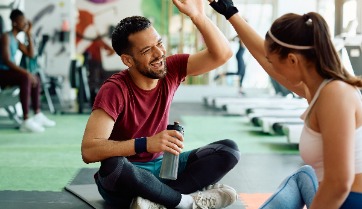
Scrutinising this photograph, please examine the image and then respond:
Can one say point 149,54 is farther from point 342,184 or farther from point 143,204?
point 342,184

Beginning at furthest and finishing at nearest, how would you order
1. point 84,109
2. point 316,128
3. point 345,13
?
1. point 84,109
2. point 345,13
3. point 316,128

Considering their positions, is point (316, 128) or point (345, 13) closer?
point (316, 128)

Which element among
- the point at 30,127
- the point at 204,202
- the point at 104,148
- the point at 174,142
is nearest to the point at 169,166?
the point at 174,142

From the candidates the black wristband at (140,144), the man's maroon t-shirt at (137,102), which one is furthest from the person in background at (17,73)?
the black wristband at (140,144)

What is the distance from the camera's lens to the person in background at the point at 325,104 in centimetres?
144

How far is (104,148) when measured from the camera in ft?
7.80

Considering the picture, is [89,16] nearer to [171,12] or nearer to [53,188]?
[171,12]

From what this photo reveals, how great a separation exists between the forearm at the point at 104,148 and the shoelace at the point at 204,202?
525 mm

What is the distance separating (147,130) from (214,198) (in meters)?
0.50

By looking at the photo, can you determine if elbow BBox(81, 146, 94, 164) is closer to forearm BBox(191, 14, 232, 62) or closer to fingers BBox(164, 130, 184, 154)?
fingers BBox(164, 130, 184, 154)

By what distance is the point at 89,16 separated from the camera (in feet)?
36.7

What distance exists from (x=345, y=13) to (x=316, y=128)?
18.6 feet

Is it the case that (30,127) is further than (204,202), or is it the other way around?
(30,127)

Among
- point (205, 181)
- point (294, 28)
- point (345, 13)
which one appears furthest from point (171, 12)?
point (294, 28)
